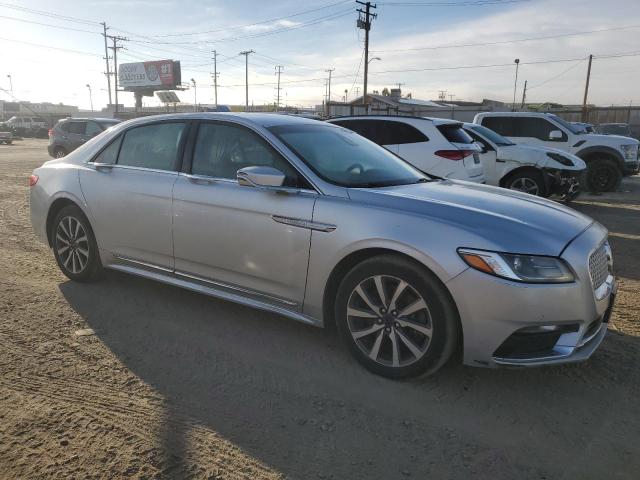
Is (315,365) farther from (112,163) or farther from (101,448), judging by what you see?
(112,163)

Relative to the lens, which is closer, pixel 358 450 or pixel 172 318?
pixel 358 450

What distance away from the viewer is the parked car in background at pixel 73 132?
57.8 feet

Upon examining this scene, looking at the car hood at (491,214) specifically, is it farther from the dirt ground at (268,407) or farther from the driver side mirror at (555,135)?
the driver side mirror at (555,135)

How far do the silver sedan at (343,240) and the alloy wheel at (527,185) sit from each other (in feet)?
18.9

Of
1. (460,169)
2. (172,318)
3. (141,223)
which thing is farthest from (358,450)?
(460,169)

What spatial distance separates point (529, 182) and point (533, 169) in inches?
9.5

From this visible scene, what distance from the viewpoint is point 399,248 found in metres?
3.06

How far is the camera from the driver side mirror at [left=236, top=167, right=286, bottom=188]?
3467 millimetres

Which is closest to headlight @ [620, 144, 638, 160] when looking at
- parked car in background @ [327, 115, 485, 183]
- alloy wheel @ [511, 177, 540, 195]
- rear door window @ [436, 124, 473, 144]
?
alloy wheel @ [511, 177, 540, 195]

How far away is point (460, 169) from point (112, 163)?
500cm

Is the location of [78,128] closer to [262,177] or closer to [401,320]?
[262,177]

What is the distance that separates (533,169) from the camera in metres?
9.38

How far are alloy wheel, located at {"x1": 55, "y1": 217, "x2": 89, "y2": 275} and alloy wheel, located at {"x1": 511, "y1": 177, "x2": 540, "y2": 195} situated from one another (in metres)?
7.41

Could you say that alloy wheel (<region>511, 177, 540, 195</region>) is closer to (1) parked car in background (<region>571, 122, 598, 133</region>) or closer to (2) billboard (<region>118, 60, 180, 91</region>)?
(1) parked car in background (<region>571, 122, 598, 133</region>)
